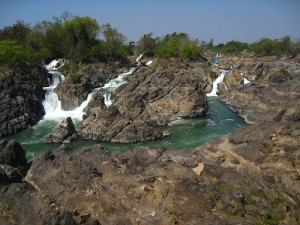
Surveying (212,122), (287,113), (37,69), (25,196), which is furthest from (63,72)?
(25,196)

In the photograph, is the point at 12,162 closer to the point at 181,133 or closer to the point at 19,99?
the point at 181,133

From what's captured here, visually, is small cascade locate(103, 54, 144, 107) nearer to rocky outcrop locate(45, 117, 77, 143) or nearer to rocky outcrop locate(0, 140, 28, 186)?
rocky outcrop locate(45, 117, 77, 143)

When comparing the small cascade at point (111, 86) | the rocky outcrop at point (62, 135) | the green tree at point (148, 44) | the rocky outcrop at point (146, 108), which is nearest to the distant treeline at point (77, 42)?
the green tree at point (148, 44)

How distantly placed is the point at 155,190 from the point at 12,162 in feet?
36.5

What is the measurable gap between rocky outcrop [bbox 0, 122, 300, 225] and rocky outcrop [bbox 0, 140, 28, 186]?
853 millimetres

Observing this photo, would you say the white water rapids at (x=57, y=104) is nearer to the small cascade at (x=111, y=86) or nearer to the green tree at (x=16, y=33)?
the small cascade at (x=111, y=86)

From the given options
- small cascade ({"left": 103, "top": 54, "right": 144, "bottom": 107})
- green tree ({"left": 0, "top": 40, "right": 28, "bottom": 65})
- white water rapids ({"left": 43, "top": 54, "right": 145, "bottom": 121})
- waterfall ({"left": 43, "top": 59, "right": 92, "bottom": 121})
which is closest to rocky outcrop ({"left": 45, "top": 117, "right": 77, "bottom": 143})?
white water rapids ({"left": 43, "top": 54, "right": 145, "bottom": 121})

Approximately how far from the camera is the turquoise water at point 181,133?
30939mm

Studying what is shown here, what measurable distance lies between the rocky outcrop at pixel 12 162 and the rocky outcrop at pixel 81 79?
2469 cm

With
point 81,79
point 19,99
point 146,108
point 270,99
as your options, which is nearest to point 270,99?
point 270,99

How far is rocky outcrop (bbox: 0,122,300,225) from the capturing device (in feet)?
40.9

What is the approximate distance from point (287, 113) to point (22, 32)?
59077 mm

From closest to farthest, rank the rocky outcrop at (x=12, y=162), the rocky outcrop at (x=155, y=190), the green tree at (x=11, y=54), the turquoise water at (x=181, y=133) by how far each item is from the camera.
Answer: the rocky outcrop at (x=155, y=190), the rocky outcrop at (x=12, y=162), the turquoise water at (x=181, y=133), the green tree at (x=11, y=54)

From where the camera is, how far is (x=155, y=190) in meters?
14.6
